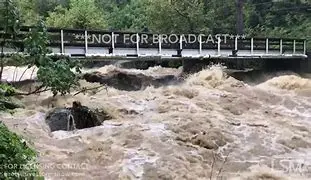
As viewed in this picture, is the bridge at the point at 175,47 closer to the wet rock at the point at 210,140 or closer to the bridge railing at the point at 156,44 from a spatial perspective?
the bridge railing at the point at 156,44

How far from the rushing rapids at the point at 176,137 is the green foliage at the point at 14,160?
9.84 feet

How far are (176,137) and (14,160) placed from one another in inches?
246

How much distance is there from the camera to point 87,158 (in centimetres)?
912

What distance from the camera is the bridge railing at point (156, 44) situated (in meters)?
16.1

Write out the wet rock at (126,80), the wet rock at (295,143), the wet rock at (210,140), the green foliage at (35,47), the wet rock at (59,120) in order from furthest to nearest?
the wet rock at (126,80) < the wet rock at (59,120) < the wet rock at (295,143) < the wet rock at (210,140) < the green foliage at (35,47)

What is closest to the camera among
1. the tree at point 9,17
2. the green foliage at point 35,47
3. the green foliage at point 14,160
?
the green foliage at point 14,160

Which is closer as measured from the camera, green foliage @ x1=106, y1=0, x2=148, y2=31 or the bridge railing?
the bridge railing

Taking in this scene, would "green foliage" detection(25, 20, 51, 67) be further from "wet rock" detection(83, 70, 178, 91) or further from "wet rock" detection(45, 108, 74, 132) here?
"wet rock" detection(83, 70, 178, 91)

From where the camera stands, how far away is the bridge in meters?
16.3

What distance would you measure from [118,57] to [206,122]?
21.0 feet

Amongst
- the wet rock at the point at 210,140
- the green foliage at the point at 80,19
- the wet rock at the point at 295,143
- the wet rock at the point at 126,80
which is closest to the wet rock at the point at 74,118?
the wet rock at the point at 210,140

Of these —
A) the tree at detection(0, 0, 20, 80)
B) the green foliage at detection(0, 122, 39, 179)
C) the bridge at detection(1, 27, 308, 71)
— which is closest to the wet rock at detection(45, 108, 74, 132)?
the bridge at detection(1, 27, 308, 71)

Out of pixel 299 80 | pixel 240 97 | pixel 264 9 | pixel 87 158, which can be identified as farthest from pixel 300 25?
Answer: pixel 87 158

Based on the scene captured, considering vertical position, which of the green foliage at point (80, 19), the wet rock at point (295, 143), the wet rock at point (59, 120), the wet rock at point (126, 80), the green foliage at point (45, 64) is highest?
the green foliage at point (80, 19)
